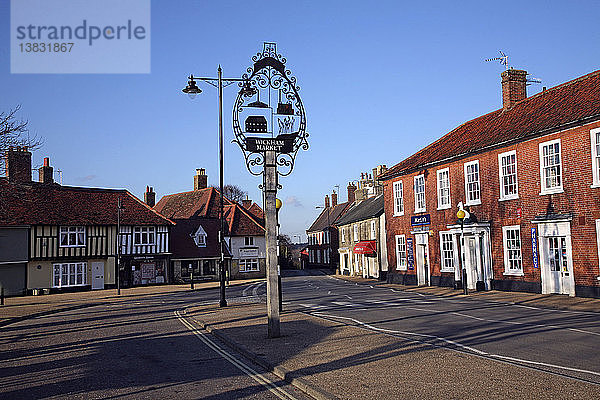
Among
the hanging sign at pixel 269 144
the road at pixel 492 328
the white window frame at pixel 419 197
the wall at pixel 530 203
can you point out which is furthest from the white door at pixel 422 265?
the hanging sign at pixel 269 144

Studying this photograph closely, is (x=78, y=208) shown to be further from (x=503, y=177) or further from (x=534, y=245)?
(x=534, y=245)

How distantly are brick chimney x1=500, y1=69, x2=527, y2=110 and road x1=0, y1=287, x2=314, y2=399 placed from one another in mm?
21280

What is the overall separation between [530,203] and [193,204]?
138 ft

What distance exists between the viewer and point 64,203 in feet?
152

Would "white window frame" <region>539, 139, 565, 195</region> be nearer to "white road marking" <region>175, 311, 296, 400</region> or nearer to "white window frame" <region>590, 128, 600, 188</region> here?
"white window frame" <region>590, 128, 600, 188</region>

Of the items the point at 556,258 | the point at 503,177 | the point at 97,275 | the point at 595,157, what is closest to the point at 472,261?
the point at 503,177

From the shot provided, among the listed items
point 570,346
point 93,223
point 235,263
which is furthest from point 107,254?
point 570,346

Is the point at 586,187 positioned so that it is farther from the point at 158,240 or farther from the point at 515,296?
the point at 158,240

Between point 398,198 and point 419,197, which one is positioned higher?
point 398,198

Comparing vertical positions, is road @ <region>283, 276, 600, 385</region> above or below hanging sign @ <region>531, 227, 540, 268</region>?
below

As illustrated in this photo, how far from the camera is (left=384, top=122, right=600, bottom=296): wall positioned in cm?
2189

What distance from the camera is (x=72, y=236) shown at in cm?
4475

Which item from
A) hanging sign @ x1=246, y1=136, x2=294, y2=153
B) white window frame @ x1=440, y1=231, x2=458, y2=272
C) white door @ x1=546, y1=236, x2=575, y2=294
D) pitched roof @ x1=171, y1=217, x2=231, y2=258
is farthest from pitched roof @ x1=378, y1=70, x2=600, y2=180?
pitched roof @ x1=171, y1=217, x2=231, y2=258

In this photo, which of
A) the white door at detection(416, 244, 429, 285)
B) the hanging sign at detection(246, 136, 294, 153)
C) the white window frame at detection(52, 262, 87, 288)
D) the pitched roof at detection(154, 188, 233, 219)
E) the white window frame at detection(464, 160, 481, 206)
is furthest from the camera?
the pitched roof at detection(154, 188, 233, 219)
